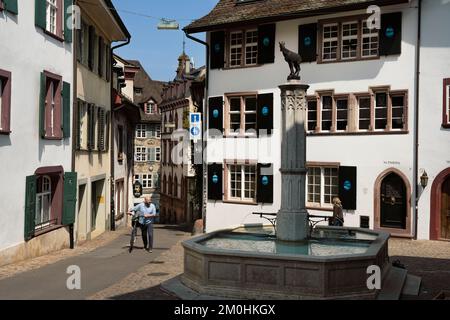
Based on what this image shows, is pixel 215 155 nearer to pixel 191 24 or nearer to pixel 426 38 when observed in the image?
pixel 191 24

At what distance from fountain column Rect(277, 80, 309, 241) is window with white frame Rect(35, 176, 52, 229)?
786 centimetres

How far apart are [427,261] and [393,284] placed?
16.8ft

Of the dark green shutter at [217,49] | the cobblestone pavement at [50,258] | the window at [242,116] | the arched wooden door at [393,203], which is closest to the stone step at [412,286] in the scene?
the cobblestone pavement at [50,258]

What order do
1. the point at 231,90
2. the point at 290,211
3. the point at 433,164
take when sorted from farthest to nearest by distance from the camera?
1. the point at 231,90
2. the point at 433,164
3. the point at 290,211

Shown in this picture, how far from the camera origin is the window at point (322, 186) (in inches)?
883

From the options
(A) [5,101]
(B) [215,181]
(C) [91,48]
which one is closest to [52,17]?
(A) [5,101]

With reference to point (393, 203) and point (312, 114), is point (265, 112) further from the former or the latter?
point (393, 203)

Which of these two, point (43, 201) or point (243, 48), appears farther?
point (243, 48)

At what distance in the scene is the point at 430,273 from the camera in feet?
44.3

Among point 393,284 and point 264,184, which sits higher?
point 264,184

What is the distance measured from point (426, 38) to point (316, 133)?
17.3 feet

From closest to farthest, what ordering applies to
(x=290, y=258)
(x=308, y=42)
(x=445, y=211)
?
(x=290, y=258), (x=445, y=211), (x=308, y=42)

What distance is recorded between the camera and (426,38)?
2027 centimetres
